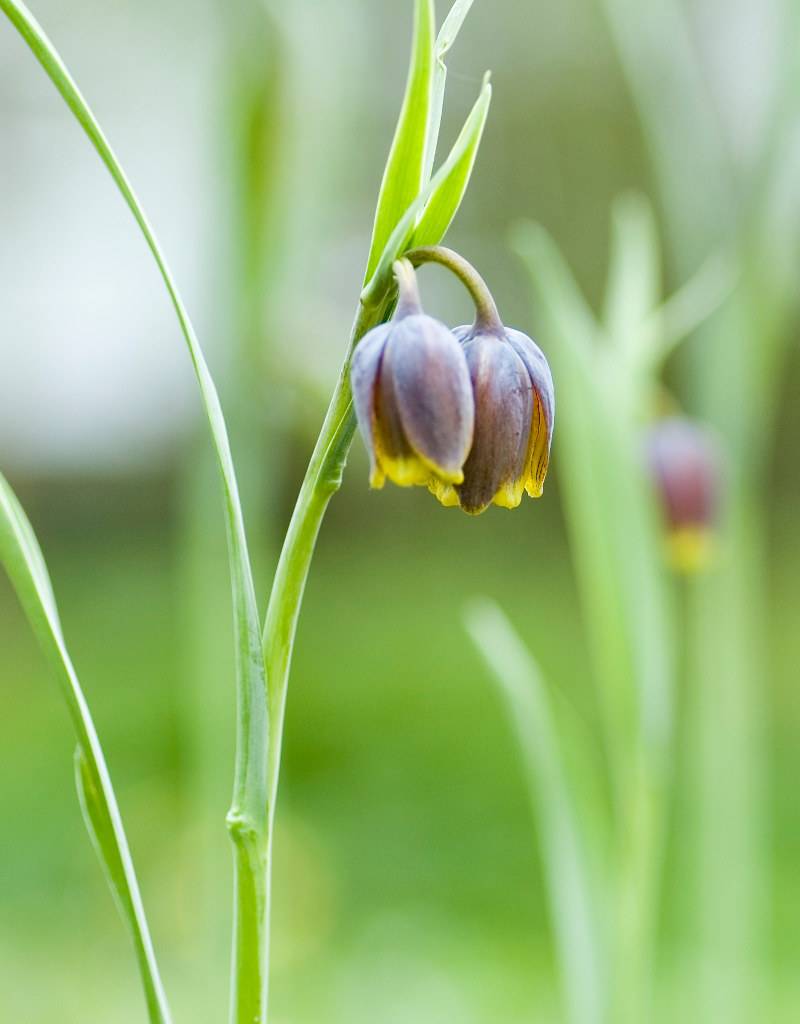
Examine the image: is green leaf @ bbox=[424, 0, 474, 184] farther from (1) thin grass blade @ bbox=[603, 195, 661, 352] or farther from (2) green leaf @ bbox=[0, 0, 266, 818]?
(1) thin grass blade @ bbox=[603, 195, 661, 352]

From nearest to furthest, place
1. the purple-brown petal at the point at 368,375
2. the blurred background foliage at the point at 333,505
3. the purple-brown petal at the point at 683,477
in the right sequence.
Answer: the purple-brown petal at the point at 368,375 → the purple-brown petal at the point at 683,477 → the blurred background foliage at the point at 333,505

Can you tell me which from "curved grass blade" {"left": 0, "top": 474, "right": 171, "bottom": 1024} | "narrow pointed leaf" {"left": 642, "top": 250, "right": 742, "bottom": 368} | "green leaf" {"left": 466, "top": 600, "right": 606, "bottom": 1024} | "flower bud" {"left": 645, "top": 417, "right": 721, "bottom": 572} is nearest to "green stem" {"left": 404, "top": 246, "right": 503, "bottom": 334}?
"curved grass blade" {"left": 0, "top": 474, "right": 171, "bottom": 1024}

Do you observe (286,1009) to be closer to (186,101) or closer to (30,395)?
(186,101)

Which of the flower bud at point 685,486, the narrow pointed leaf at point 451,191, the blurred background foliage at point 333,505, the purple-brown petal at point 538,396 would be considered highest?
the blurred background foliage at point 333,505

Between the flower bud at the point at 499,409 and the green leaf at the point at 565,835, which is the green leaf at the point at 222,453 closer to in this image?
the flower bud at the point at 499,409

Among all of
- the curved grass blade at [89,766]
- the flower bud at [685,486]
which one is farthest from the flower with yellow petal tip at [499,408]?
the flower bud at [685,486]

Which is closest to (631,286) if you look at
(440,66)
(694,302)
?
(694,302)

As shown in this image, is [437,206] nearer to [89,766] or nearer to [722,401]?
[89,766]
